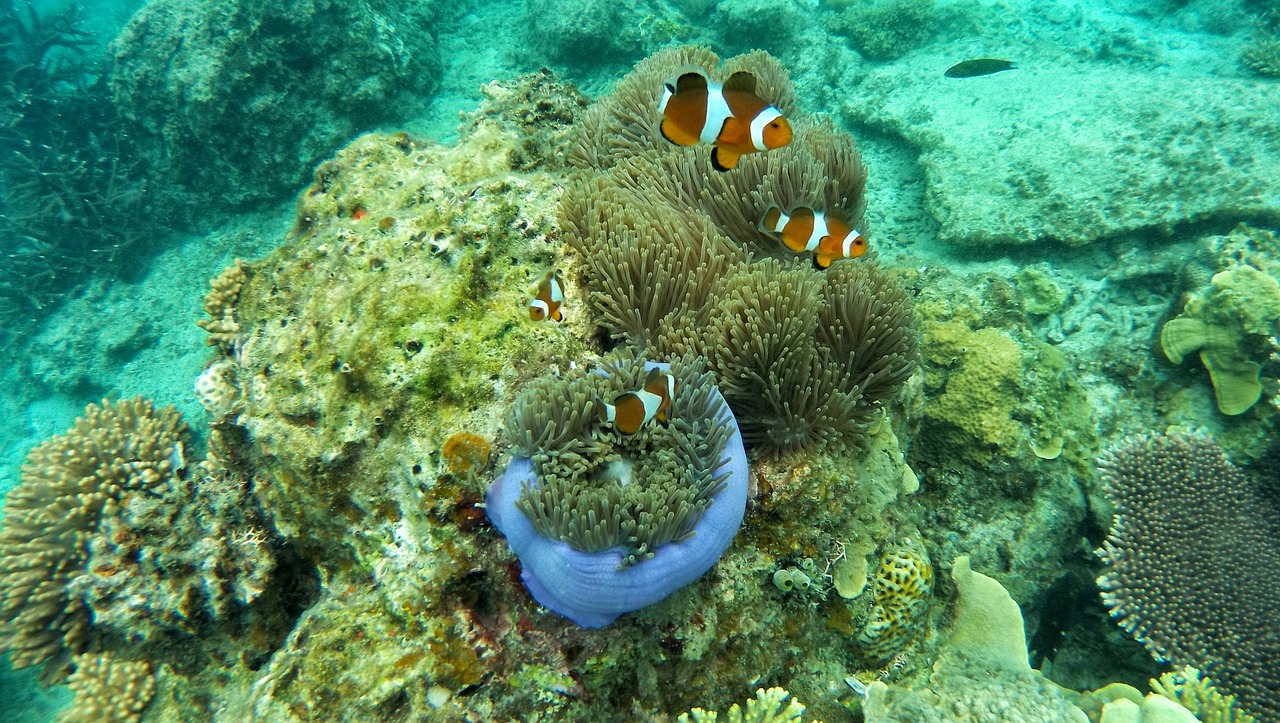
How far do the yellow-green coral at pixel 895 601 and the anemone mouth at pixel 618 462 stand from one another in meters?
1.28

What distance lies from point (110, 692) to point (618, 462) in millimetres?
3532

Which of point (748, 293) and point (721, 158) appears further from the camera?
point (748, 293)

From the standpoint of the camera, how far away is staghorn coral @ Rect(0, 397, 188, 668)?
3.82 meters

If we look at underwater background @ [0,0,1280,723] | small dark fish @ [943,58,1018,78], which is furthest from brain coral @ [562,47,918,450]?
small dark fish @ [943,58,1018,78]

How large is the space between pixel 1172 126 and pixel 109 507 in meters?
10.5

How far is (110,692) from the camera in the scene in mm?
3373

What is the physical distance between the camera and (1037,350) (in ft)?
15.5

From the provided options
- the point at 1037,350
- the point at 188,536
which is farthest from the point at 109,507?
the point at 1037,350

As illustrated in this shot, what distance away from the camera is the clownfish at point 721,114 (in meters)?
2.24

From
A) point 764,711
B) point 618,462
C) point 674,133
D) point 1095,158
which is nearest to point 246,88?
point 674,133

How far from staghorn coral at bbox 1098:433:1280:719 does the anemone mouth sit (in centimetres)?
375

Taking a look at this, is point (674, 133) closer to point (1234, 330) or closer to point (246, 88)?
point (1234, 330)

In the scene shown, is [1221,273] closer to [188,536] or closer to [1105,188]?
[1105,188]

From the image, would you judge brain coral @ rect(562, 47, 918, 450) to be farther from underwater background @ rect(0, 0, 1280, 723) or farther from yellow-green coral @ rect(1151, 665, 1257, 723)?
yellow-green coral @ rect(1151, 665, 1257, 723)
